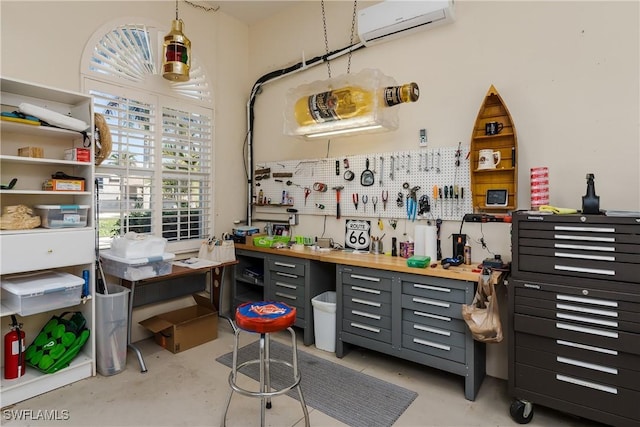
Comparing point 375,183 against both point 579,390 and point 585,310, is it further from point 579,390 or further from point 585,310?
point 579,390

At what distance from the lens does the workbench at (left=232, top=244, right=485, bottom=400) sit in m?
2.40

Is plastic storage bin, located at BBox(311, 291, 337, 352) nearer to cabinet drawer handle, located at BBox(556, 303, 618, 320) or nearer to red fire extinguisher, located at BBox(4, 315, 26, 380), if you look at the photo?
cabinet drawer handle, located at BBox(556, 303, 618, 320)

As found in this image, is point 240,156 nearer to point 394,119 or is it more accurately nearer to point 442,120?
point 394,119

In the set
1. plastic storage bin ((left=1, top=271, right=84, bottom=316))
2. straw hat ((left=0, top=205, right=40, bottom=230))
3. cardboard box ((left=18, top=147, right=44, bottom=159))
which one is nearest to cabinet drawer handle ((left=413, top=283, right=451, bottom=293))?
plastic storage bin ((left=1, top=271, right=84, bottom=316))

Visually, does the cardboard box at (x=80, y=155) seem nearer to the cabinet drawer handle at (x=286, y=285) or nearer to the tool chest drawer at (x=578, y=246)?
the cabinet drawer handle at (x=286, y=285)

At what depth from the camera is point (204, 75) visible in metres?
3.82

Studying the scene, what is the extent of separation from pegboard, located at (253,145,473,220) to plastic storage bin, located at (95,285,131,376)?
1.87 meters

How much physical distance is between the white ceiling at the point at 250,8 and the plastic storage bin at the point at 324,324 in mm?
3221

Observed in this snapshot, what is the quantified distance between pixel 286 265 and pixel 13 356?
206 cm

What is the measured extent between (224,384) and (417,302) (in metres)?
1.53

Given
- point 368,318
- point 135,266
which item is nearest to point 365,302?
point 368,318

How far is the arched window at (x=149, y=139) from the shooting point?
308 centimetres

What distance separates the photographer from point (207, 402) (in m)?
2.35

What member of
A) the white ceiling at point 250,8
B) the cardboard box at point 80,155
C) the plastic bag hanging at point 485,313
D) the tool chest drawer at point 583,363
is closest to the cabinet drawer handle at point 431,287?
the plastic bag hanging at point 485,313
